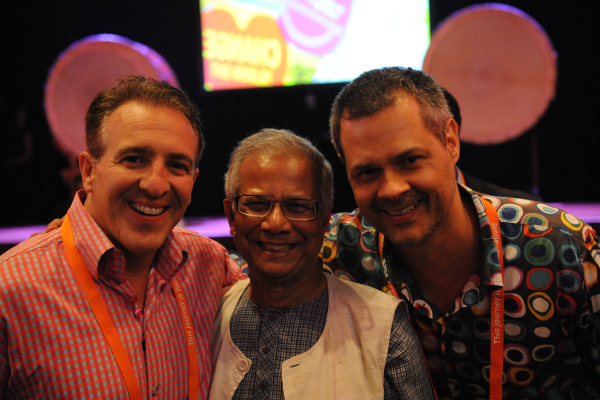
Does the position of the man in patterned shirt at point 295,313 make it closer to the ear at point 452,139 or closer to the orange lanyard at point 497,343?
the orange lanyard at point 497,343

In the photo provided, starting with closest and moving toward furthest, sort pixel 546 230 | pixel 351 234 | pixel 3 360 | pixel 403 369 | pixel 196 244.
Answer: pixel 3 360 → pixel 403 369 → pixel 546 230 → pixel 196 244 → pixel 351 234

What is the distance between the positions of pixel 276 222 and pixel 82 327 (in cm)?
66

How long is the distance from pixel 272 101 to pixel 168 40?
50.4 inches

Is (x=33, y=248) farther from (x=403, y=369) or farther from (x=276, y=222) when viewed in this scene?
(x=403, y=369)

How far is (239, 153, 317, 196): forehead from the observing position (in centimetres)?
161

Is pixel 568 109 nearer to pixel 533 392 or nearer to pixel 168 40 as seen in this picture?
pixel 533 392

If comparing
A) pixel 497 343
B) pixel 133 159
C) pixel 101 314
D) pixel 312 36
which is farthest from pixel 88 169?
pixel 312 36

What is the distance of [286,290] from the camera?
165 centimetres

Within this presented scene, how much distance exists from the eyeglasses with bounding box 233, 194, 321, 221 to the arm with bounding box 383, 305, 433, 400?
0.46 meters

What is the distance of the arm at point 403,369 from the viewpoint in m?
1.48

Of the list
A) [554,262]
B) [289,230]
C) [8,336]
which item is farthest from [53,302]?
[554,262]

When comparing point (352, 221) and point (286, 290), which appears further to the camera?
point (352, 221)

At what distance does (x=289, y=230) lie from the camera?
1597mm

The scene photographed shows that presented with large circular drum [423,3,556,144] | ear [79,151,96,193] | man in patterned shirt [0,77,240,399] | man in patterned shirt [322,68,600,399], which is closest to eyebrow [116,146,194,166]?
man in patterned shirt [0,77,240,399]
